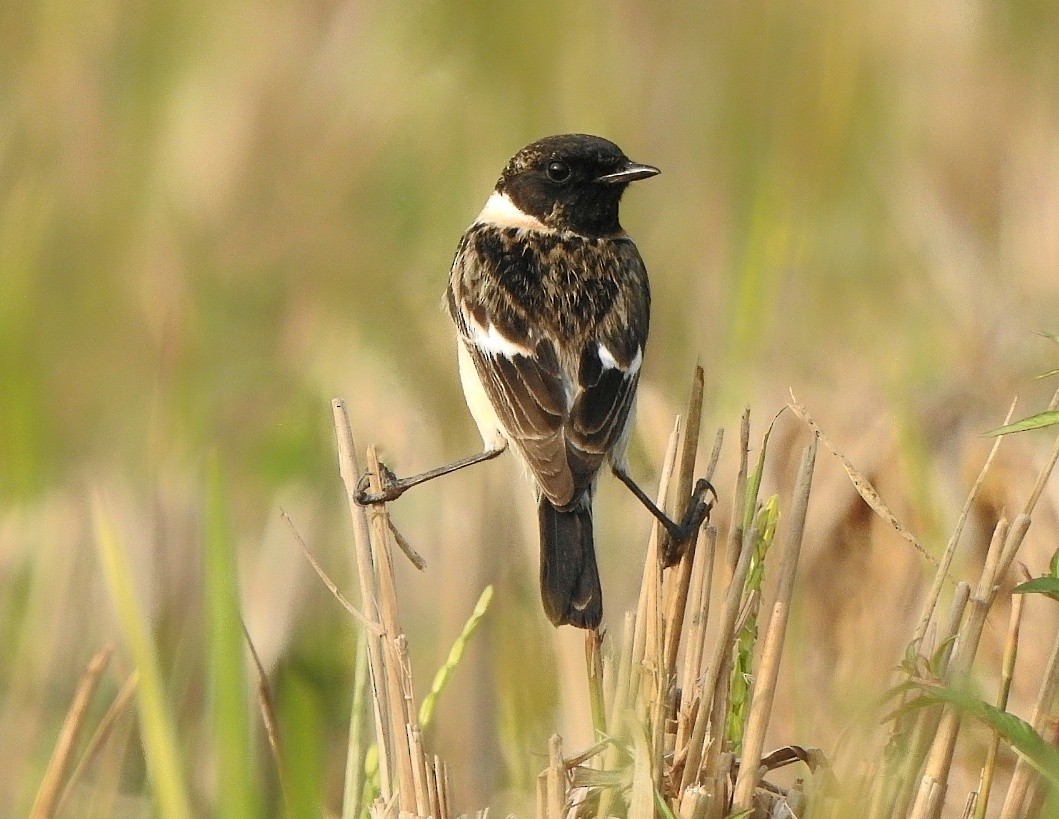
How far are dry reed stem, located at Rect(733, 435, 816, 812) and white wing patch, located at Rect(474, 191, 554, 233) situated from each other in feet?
7.24

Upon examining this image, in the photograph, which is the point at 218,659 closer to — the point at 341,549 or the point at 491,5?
the point at 341,549

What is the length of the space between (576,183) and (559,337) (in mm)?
778

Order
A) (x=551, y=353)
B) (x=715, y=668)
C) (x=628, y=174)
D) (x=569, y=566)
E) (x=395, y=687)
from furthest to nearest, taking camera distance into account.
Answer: (x=628, y=174)
(x=551, y=353)
(x=569, y=566)
(x=395, y=687)
(x=715, y=668)

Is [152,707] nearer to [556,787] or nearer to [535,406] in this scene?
[556,787]

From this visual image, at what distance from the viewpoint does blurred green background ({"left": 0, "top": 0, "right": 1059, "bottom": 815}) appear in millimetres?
4539

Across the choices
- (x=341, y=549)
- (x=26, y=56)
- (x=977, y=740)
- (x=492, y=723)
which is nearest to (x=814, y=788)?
(x=977, y=740)

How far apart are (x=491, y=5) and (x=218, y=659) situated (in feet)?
15.4

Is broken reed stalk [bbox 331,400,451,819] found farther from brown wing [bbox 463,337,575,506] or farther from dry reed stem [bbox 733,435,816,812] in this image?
brown wing [bbox 463,337,575,506]

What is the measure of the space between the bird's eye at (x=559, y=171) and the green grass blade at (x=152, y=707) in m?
2.30

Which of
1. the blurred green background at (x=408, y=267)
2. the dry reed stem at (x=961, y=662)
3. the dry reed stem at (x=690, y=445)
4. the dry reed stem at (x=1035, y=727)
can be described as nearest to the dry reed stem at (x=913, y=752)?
the dry reed stem at (x=961, y=662)

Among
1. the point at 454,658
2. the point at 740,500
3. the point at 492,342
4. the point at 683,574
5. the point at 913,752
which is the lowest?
the point at 913,752

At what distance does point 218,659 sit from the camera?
2.74 meters

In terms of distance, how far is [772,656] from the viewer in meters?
2.84

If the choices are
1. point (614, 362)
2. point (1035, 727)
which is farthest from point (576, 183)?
point (1035, 727)
